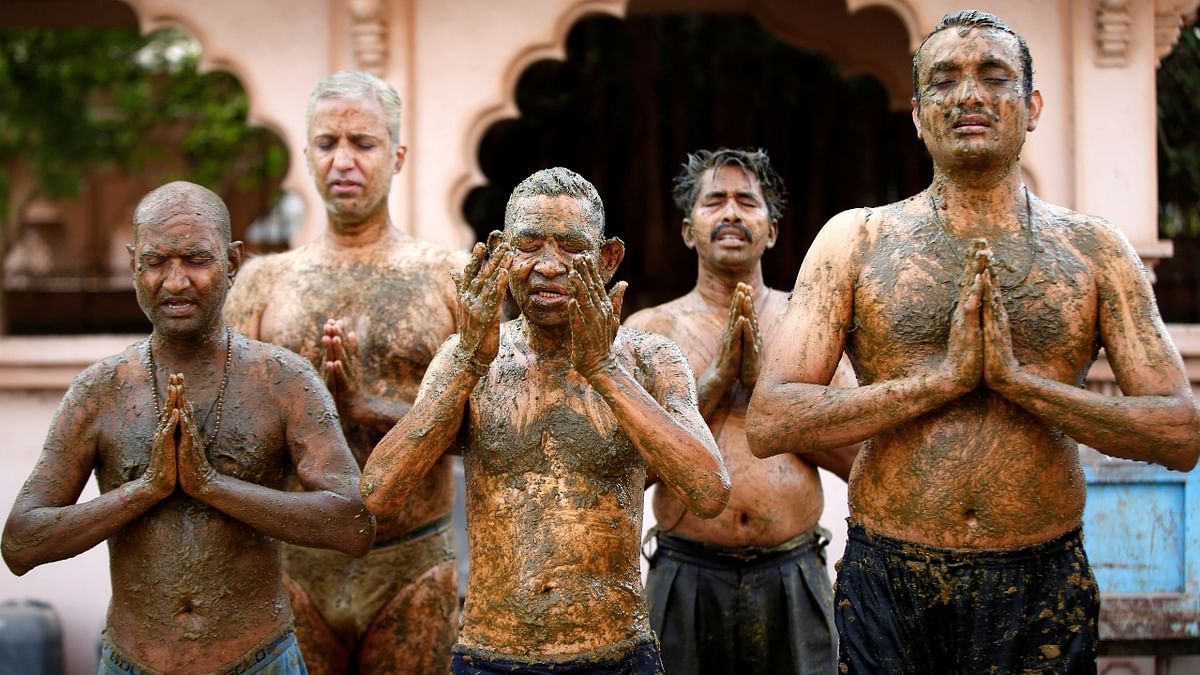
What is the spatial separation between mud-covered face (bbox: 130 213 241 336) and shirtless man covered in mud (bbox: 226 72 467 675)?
70cm

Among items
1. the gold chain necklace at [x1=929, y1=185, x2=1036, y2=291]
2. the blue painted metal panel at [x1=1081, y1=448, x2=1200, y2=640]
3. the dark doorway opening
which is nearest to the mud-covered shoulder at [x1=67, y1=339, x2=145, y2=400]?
the gold chain necklace at [x1=929, y1=185, x2=1036, y2=291]

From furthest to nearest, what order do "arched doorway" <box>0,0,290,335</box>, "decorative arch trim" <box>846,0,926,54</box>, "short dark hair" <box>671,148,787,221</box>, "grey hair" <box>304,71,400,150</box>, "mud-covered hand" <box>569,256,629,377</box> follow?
"arched doorway" <box>0,0,290,335</box>, "decorative arch trim" <box>846,0,926,54</box>, "short dark hair" <box>671,148,787,221</box>, "grey hair" <box>304,71,400,150</box>, "mud-covered hand" <box>569,256,629,377</box>

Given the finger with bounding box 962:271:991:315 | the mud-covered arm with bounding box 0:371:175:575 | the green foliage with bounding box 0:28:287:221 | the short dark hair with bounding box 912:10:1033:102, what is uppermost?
the green foliage with bounding box 0:28:287:221

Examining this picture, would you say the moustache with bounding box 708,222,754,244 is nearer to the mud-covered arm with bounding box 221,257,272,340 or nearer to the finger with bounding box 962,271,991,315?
the mud-covered arm with bounding box 221,257,272,340

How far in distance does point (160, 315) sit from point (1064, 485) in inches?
89.0

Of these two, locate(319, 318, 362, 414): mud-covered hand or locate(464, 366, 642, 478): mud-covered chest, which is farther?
locate(319, 318, 362, 414): mud-covered hand

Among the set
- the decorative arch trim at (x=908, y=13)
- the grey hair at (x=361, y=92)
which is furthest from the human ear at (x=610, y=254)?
the decorative arch trim at (x=908, y=13)

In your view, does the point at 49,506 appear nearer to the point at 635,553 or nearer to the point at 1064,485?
the point at 635,553

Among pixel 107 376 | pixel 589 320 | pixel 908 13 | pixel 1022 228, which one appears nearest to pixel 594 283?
pixel 589 320

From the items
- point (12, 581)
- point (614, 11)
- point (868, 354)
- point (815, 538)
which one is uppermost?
point (614, 11)

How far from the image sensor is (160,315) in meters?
3.82

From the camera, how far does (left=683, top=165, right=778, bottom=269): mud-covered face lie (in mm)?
4984

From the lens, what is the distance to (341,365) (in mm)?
4414

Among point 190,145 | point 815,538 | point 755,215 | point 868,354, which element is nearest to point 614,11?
point 755,215
